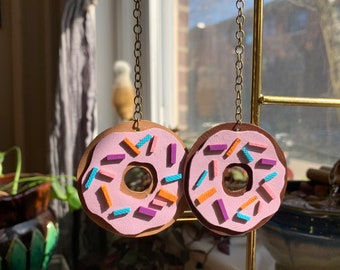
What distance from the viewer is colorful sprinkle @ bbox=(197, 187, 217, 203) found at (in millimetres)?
390

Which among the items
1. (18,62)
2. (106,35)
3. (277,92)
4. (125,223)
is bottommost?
(125,223)

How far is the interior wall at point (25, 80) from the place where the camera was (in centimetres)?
155

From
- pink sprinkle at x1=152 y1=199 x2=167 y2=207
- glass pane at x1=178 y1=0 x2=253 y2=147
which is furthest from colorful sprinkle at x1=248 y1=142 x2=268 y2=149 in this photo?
glass pane at x1=178 y1=0 x2=253 y2=147

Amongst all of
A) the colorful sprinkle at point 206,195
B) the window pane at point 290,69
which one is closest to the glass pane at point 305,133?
the window pane at point 290,69

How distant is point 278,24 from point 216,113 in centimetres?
35

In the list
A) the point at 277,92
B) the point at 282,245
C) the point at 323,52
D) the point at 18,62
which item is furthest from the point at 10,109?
the point at 282,245

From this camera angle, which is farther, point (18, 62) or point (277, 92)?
point (18, 62)

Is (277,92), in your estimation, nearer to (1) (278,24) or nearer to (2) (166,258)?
(1) (278,24)

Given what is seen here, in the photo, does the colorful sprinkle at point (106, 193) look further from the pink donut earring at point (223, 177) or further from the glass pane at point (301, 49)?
the glass pane at point (301, 49)

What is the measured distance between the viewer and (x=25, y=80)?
1.59 metres

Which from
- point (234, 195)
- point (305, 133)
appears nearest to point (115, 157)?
point (234, 195)

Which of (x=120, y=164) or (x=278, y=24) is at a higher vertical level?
(x=278, y=24)

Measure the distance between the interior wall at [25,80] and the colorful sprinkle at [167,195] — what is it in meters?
1.23

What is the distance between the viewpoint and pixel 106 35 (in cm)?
160
